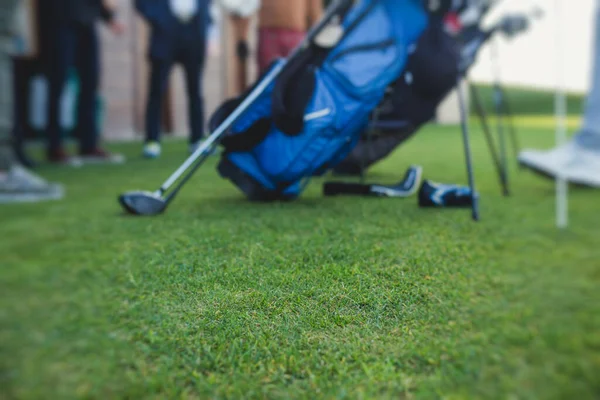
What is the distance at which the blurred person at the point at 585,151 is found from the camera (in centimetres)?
204

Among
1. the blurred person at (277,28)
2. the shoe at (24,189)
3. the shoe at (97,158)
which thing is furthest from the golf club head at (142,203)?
the blurred person at (277,28)

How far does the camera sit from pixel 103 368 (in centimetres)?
64

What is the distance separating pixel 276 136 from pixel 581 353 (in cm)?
106

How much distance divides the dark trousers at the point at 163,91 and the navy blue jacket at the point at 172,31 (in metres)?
0.04

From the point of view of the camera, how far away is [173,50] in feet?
11.2

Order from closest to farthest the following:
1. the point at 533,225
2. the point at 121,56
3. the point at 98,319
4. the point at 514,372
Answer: the point at 514,372
the point at 98,319
the point at 533,225
the point at 121,56

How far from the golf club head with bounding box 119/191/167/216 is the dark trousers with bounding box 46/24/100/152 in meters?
1.69

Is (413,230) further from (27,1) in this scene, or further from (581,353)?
(27,1)

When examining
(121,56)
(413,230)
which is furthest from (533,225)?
(121,56)

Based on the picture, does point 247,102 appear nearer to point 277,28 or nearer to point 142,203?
point 142,203

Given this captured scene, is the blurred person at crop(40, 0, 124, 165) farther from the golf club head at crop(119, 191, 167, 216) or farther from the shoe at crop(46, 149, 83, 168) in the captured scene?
the golf club head at crop(119, 191, 167, 216)

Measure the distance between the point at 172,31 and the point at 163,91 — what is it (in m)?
0.35

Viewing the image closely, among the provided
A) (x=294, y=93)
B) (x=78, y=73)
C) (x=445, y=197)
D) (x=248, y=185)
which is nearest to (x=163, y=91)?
(x=78, y=73)

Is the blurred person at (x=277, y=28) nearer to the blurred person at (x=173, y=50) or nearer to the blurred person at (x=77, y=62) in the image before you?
the blurred person at (x=173, y=50)
